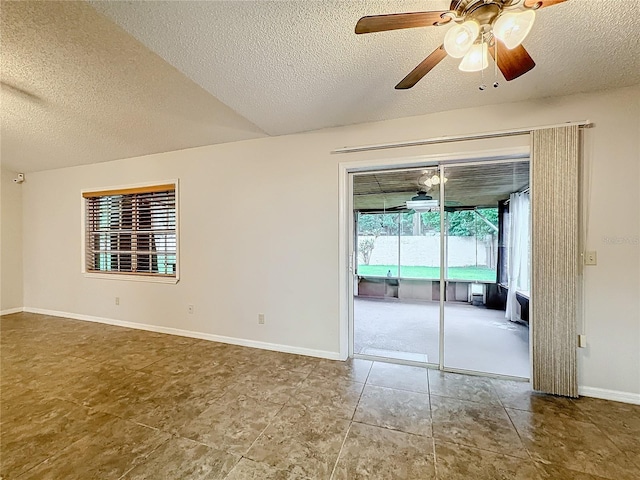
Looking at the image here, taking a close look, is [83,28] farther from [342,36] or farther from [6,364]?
[6,364]

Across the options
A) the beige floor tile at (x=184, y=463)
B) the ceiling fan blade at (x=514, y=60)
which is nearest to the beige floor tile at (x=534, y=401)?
the beige floor tile at (x=184, y=463)

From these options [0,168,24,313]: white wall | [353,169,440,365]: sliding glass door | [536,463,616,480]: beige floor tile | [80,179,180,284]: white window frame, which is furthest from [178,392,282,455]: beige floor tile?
[0,168,24,313]: white wall

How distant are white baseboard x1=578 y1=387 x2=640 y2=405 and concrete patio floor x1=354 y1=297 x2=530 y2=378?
1.32 feet

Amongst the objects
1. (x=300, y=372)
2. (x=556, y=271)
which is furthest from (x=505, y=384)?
(x=300, y=372)

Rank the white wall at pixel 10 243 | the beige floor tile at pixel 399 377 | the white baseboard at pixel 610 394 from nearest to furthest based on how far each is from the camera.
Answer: the white baseboard at pixel 610 394 → the beige floor tile at pixel 399 377 → the white wall at pixel 10 243

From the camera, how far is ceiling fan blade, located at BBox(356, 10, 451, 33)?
3.83 feet

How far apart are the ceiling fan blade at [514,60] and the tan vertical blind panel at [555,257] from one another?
1044mm

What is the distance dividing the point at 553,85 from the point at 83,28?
3.48 meters

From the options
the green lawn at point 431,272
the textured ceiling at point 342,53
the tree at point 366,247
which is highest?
the textured ceiling at point 342,53

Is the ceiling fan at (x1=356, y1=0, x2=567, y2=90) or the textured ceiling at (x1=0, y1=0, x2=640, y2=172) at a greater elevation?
the textured ceiling at (x1=0, y1=0, x2=640, y2=172)

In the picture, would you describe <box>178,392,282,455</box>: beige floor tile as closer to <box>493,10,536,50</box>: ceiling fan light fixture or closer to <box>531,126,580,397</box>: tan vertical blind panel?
<box>531,126,580,397</box>: tan vertical blind panel

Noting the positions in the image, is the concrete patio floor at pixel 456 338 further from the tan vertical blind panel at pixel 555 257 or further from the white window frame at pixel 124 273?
the white window frame at pixel 124 273

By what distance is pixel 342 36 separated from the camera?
65.2 inches

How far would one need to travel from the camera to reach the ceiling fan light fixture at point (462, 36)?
1.25 meters
